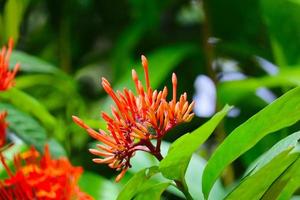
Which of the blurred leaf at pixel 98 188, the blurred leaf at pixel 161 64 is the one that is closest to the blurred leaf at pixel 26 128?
the blurred leaf at pixel 98 188

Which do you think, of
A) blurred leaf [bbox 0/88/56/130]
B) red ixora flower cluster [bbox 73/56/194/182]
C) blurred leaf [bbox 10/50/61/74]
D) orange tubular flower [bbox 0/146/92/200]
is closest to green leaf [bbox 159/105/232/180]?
red ixora flower cluster [bbox 73/56/194/182]

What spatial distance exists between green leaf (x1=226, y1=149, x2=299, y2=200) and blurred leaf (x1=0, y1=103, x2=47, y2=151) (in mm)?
412

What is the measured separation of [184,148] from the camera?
51 cm

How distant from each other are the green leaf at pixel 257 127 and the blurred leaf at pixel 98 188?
17.0 inches

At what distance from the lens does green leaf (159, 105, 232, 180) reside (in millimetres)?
507

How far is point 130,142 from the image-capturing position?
507 millimetres

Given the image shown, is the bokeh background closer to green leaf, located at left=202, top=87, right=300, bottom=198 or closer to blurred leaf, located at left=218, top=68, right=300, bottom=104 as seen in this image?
blurred leaf, located at left=218, top=68, right=300, bottom=104

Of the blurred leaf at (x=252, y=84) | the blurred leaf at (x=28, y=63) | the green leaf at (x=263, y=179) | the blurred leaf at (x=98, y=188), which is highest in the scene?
the blurred leaf at (x=28, y=63)

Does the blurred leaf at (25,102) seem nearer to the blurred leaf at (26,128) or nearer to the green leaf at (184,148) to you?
the blurred leaf at (26,128)

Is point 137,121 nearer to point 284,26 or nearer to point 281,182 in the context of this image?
point 281,182

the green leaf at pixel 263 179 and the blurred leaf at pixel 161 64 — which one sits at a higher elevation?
the green leaf at pixel 263 179

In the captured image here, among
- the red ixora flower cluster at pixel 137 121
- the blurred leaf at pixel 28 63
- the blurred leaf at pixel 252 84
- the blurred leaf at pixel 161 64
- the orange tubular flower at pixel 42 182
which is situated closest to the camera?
the red ixora flower cluster at pixel 137 121

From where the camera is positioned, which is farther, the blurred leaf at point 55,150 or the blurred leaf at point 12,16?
the blurred leaf at point 12,16

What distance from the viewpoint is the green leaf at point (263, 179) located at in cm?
51
